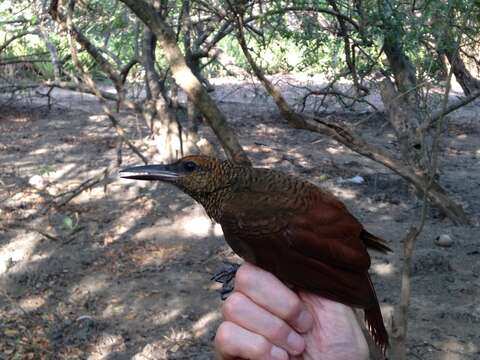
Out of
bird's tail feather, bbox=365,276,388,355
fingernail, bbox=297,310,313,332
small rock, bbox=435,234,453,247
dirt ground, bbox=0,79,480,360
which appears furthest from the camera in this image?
small rock, bbox=435,234,453,247

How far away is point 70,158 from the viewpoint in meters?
8.16

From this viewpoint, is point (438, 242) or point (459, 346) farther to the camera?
point (438, 242)

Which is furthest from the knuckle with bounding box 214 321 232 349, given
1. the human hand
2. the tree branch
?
the tree branch

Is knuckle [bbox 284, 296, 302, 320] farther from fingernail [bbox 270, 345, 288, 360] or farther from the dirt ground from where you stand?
the dirt ground

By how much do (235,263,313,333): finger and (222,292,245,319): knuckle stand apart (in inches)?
1.1

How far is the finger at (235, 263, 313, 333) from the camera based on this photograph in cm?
204

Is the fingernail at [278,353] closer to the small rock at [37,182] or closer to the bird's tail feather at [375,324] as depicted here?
the bird's tail feather at [375,324]

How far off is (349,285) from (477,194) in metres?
5.25

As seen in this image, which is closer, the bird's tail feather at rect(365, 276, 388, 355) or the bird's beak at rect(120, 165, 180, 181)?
the bird's tail feather at rect(365, 276, 388, 355)

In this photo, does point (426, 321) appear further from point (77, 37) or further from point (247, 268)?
point (77, 37)

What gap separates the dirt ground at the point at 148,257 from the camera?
4.45m

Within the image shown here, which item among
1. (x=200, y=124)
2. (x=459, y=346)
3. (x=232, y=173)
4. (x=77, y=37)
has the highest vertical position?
(x=77, y=37)

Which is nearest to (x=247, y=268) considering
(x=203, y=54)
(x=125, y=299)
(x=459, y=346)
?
(x=459, y=346)

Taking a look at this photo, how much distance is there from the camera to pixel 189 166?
2701 millimetres
